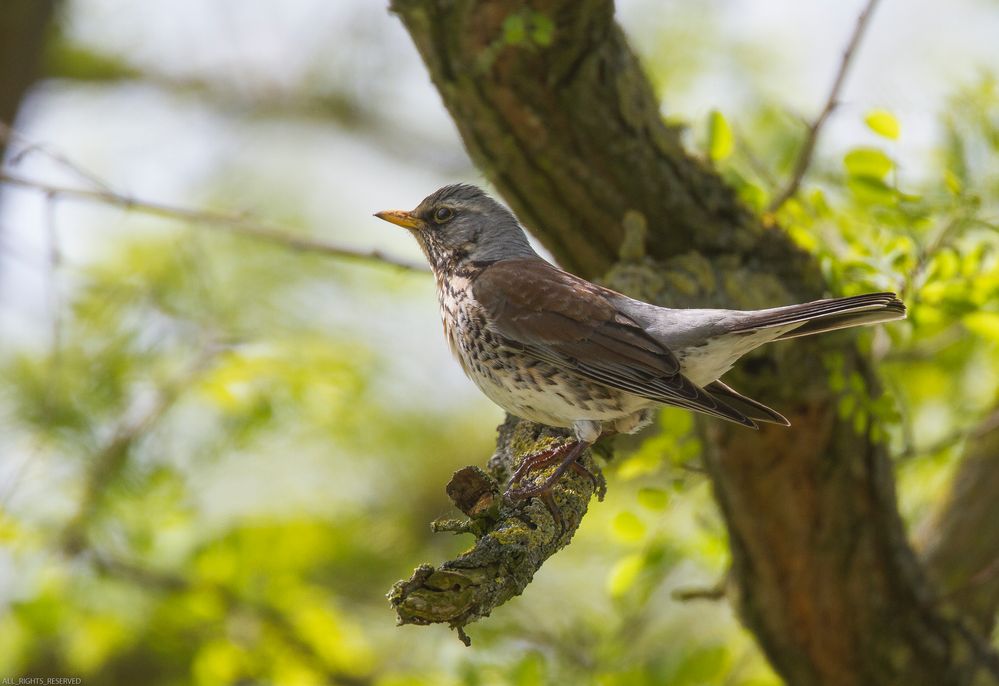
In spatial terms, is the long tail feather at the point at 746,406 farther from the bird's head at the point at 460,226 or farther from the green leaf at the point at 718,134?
the bird's head at the point at 460,226

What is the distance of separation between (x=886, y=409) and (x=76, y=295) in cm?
455


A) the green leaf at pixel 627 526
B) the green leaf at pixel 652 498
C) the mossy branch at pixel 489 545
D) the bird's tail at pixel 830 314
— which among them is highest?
the bird's tail at pixel 830 314

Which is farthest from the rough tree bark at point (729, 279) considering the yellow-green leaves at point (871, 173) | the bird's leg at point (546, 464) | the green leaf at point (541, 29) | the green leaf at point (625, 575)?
the yellow-green leaves at point (871, 173)

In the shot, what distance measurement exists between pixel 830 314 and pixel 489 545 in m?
1.69

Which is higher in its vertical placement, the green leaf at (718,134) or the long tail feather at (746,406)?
the green leaf at (718,134)

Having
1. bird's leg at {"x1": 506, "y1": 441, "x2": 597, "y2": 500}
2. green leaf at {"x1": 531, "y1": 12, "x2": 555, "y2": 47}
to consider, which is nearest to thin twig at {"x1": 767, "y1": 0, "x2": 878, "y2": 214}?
green leaf at {"x1": 531, "y1": 12, "x2": 555, "y2": 47}

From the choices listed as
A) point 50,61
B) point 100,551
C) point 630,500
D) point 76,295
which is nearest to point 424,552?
point 630,500

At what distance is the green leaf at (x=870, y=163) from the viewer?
373 centimetres

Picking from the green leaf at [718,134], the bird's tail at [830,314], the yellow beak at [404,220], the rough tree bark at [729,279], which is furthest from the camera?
the yellow beak at [404,220]

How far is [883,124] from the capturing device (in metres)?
3.72

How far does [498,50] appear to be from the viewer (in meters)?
3.95

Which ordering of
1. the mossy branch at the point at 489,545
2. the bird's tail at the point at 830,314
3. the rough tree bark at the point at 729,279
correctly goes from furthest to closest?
1. the rough tree bark at the point at 729,279
2. the bird's tail at the point at 830,314
3. the mossy branch at the point at 489,545

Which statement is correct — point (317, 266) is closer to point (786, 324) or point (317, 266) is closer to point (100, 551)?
point (100, 551)

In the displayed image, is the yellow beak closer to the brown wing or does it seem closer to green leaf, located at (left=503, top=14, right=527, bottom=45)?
the brown wing
